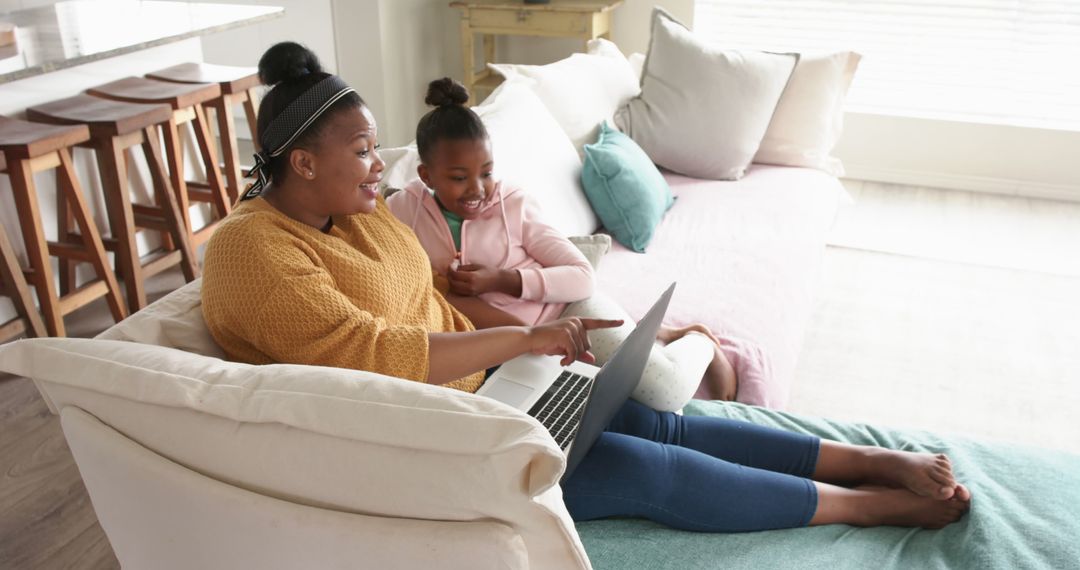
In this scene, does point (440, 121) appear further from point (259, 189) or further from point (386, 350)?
point (386, 350)

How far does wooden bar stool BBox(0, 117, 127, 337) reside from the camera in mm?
2566

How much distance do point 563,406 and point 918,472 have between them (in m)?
0.65

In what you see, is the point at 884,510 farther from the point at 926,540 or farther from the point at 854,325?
the point at 854,325

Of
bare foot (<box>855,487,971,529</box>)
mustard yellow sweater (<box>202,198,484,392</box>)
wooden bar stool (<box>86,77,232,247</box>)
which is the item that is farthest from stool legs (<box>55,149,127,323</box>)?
bare foot (<box>855,487,971,529</box>)

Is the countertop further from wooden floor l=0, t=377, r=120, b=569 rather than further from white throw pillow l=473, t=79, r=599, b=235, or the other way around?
white throw pillow l=473, t=79, r=599, b=235

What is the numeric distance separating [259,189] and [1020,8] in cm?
400

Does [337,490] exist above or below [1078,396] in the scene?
above

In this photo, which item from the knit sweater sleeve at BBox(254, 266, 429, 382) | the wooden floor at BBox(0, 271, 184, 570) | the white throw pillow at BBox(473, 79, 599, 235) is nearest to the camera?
the knit sweater sleeve at BBox(254, 266, 429, 382)

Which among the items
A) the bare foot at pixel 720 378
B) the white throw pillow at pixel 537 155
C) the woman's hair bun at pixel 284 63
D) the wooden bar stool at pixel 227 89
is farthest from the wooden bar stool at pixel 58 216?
the bare foot at pixel 720 378

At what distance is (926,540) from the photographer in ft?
5.08

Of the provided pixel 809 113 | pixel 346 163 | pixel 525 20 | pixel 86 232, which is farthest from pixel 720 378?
pixel 525 20

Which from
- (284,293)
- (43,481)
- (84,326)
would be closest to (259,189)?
(284,293)

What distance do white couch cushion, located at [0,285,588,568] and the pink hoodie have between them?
2.70 ft

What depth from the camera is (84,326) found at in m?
3.01
